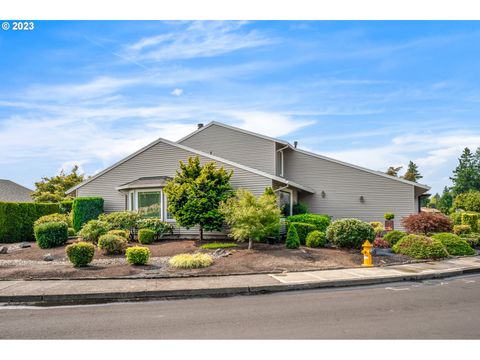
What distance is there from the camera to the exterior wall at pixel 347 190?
835 inches

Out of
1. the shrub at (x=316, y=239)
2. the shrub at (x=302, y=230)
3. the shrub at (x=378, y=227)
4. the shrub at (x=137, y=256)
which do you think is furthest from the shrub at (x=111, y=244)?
the shrub at (x=378, y=227)

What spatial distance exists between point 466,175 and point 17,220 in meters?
63.4

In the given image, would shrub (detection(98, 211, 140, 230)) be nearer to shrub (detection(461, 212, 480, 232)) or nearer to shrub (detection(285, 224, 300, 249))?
shrub (detection(285, 224, 300, 249))

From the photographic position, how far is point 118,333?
5.57 metres

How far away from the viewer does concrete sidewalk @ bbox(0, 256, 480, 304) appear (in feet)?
27.2

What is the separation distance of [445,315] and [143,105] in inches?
556

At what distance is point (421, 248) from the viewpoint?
13.4m

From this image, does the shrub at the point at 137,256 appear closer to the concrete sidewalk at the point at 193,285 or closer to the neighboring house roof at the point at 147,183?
the concrete sidewalk at the point at 193,285

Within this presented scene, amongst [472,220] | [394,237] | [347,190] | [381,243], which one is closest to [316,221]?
[381,243]

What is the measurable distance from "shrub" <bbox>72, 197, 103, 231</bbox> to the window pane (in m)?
2.67

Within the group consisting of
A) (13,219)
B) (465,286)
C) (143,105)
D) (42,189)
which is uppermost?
(143,105)

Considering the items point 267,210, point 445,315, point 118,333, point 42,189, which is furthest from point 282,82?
point 42,189

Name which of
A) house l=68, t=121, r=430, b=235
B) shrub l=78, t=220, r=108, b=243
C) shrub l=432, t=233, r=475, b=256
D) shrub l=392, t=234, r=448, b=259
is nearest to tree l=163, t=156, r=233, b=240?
house l=68, t=121, r=430, b=235
